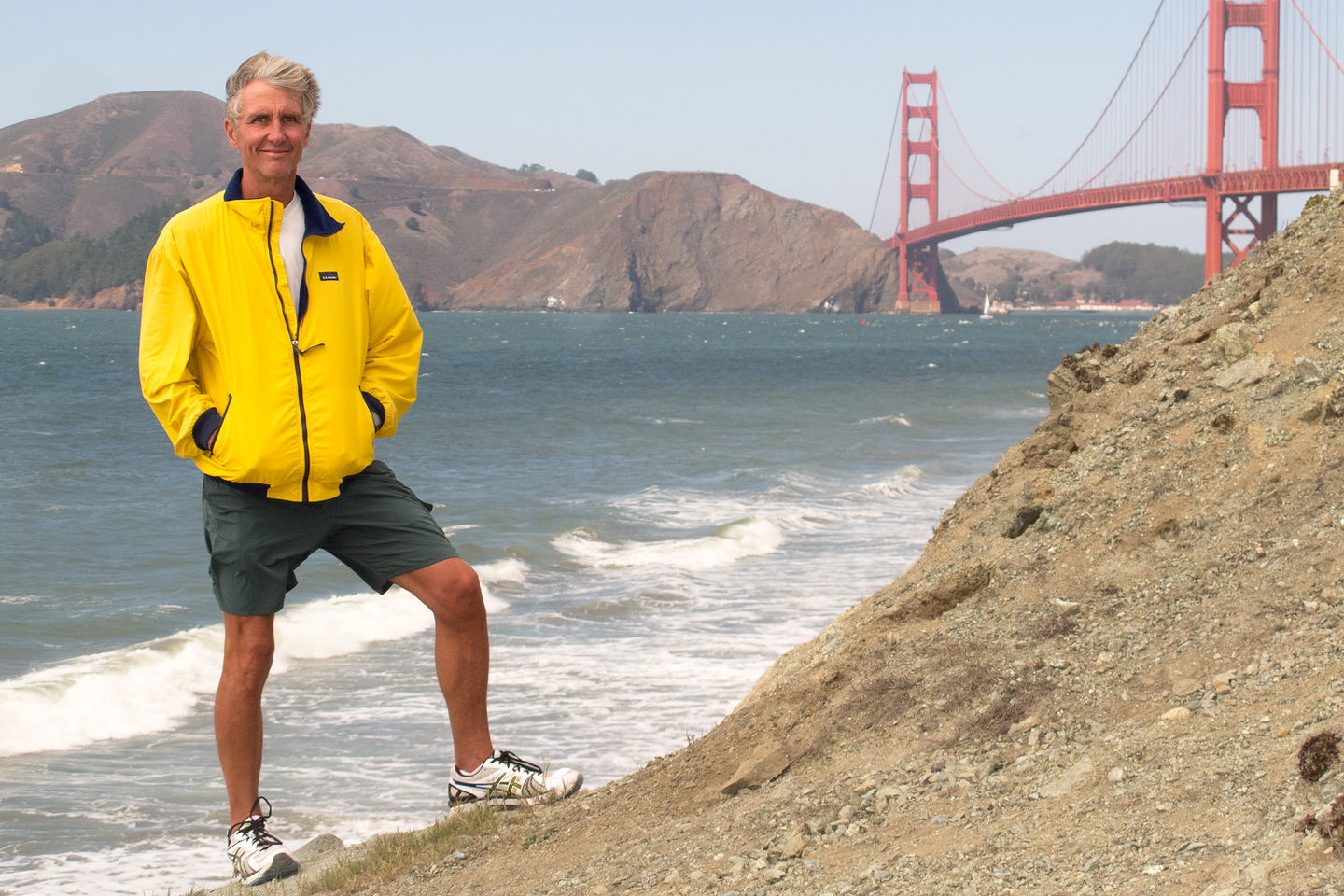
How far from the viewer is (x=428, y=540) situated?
2971 millimetres

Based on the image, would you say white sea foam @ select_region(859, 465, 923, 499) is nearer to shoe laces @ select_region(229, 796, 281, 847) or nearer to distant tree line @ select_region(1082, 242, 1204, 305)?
shoe laces @ select_region(229, 796, 281, 847)

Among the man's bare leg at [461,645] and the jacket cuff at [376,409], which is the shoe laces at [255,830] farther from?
the jacket cuff at [376,409]

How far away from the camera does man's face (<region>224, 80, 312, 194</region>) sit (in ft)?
9.05

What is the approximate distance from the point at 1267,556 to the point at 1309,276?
1.36 metres

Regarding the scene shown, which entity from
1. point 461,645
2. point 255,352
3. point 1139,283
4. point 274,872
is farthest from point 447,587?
point 1139,283

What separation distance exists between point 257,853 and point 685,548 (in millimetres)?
8582

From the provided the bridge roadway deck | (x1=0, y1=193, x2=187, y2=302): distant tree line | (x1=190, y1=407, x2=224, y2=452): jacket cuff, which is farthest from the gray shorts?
(x1=0, y1=193, x2=187, y2=302): distant tree line

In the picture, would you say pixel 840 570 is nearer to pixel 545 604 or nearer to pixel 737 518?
pixel 545 604

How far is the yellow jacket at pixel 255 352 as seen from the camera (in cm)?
270

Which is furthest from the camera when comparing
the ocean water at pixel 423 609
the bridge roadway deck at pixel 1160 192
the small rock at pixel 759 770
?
the bridge roadway deck at pixel 1160 192

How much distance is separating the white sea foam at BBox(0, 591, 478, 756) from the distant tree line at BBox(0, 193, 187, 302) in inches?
5188

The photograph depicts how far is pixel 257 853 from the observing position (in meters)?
2.98

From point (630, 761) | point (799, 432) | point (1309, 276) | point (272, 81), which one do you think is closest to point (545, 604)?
point (630, 761)

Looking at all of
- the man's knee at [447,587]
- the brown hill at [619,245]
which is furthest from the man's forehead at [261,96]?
the brown hill at [619,245]
